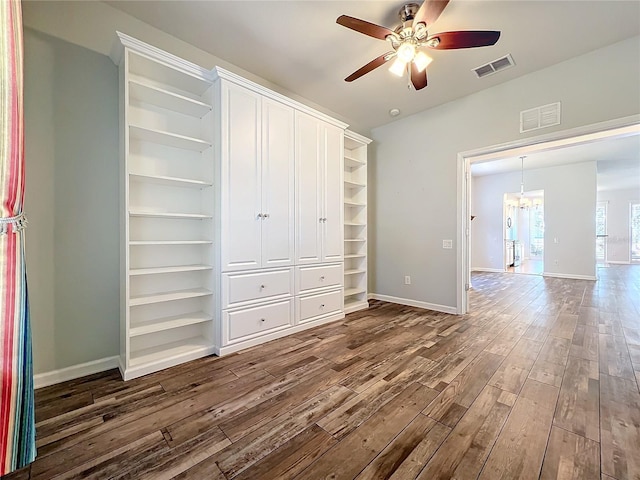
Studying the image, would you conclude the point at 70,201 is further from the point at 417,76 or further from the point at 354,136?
the point at 354,136

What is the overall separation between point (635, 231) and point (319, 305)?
13797mm

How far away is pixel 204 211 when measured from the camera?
2.70 m

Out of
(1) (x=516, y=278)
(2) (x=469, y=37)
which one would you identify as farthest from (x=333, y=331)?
(1) (x=516, y=278)

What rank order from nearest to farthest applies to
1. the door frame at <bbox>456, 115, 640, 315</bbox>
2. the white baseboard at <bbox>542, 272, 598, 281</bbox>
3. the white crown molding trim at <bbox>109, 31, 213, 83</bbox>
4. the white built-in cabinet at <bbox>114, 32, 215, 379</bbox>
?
the white crown molding trim at <bbox>109, 31, 213, 83</bbox> → the white built-in cabinet at <bbox>114, 32, 215, 379</bbox> → the door frame at <bbox>456, 115, 640, 315</bbox> → the white baseboard at <bbox>542, 272, 598, 281</bbox>

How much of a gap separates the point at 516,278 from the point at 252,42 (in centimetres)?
765

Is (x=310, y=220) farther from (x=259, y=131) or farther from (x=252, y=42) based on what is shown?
(x=252, y=42)

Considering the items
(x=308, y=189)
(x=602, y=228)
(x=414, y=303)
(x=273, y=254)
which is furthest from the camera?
(x=602, y=228)

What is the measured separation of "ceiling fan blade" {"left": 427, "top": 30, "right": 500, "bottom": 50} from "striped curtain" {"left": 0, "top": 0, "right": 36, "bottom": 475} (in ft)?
8.11

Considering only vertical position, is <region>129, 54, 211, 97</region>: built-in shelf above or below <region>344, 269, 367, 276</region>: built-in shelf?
above

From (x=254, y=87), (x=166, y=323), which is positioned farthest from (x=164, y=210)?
(x=254, y=87)

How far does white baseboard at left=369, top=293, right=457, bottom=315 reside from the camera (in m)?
3.85

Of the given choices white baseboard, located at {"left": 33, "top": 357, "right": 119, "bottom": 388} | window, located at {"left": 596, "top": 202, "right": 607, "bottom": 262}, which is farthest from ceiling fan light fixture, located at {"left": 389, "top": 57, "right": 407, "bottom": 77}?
window, located at {"left": 596, "top": 202, "right": 607, "bottom": 262}

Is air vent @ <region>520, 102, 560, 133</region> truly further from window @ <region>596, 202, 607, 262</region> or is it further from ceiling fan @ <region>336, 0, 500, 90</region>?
window @ <region>596, 202, 607, 262</region>

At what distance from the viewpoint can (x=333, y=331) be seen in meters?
3.11
